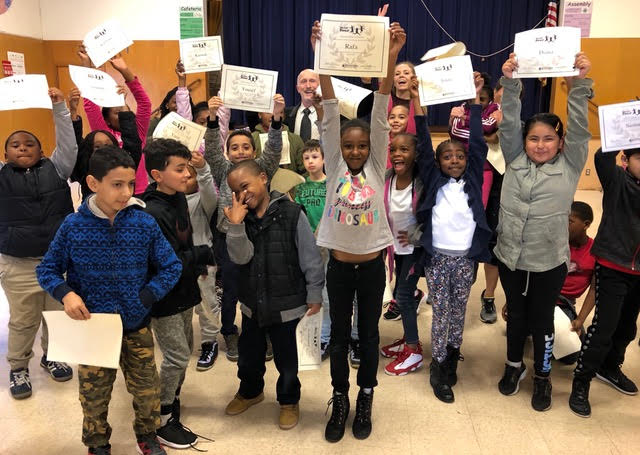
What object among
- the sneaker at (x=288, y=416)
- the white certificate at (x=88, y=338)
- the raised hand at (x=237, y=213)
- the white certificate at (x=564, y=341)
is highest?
the raised hand at (x=237, y=213)

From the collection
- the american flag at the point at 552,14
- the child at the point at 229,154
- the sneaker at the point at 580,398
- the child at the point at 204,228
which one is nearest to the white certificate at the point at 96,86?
the child at the point at 229,154

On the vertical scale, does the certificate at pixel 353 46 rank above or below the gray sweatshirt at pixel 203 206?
above

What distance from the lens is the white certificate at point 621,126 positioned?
225cm

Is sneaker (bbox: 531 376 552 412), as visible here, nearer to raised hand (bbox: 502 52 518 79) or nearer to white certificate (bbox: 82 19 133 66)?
raised hand (bbox: 502 52 518 79)

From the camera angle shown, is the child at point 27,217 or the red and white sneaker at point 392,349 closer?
the child at point 27,217

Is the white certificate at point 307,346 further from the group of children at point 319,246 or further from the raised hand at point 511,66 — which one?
the raised hand at point 511,66

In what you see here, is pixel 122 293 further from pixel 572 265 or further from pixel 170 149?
pixel 572 265

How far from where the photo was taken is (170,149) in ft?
7.21

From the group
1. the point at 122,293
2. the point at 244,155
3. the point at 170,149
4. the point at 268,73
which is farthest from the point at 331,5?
the point at 122,293

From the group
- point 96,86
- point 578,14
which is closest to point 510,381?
point 96,86

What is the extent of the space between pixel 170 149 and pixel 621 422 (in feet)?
8.30

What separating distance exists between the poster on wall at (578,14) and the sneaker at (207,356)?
25.2 ft

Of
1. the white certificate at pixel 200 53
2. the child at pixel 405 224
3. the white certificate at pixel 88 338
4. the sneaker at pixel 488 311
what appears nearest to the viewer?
the white certificate at pixel 88 338

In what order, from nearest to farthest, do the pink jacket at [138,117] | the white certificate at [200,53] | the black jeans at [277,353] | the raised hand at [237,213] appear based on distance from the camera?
the raised hand at [237,213] → the black jeans at [277,353] → the pink jacket at [138,117] → the white certificate at [200,53]
